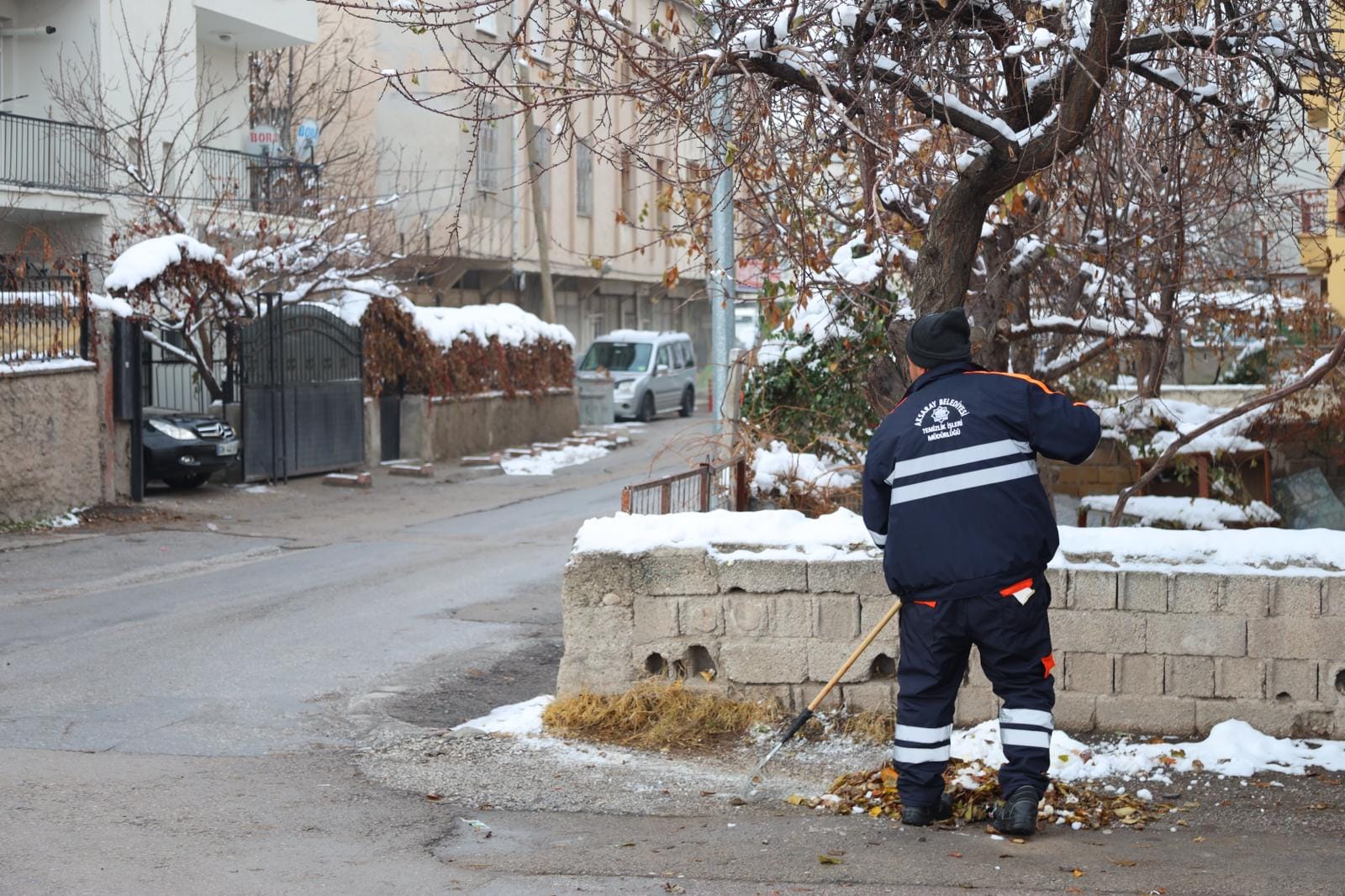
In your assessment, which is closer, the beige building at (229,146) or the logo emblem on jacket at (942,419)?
the logo emblem on jacket at (942,419)

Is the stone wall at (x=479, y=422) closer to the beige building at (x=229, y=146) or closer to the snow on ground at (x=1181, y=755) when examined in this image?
the beige building at (x=229, y=146)

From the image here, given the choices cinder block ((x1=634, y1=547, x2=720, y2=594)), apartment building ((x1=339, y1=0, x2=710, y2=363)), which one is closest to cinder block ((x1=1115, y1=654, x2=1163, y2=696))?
cinder block ((x1=634, y1=547, x2=720, y2=594))

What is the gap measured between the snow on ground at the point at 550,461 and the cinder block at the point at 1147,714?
16.0 meters

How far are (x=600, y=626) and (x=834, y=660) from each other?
105 centimetres

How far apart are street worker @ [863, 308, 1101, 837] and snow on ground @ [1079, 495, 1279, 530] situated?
21.7 ft

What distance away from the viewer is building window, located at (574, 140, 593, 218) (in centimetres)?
3534

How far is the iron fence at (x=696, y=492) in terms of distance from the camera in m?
8.46

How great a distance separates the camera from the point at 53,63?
70.1 ft

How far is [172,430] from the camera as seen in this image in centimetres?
1711

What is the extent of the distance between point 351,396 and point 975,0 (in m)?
15.1

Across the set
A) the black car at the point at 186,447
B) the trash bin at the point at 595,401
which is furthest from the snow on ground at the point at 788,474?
the trash bin at the point at 595,401

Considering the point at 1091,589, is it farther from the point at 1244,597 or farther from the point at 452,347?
the point at 452,347

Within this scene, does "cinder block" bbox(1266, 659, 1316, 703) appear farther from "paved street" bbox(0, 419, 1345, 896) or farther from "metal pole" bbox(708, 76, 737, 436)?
"metal pole" bbox(708, 76, 737, 436)

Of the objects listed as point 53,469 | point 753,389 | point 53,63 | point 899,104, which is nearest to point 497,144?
point 53,63
